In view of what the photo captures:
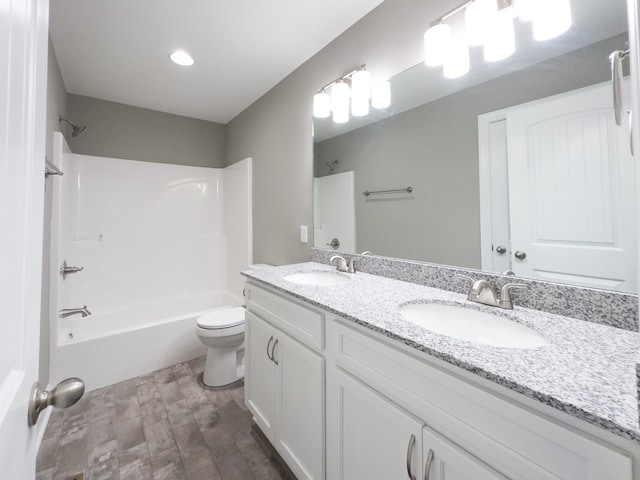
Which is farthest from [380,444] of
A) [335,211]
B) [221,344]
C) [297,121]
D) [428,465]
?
[297,121]

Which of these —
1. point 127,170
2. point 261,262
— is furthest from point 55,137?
point 261,262

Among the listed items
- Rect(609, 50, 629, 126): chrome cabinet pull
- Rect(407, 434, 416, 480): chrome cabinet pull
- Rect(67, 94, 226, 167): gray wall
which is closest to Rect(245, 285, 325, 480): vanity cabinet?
Rect(407, 434, 416, 480): chrome cabinet pull

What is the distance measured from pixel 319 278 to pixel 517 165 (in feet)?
3.64

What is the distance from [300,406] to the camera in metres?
1.16

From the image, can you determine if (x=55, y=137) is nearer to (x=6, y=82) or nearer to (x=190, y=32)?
(x=190, y=32)

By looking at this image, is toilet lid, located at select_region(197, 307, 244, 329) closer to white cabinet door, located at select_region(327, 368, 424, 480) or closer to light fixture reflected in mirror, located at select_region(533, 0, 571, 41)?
white cabinet door, located at select_region(327, 368, 424, 480)

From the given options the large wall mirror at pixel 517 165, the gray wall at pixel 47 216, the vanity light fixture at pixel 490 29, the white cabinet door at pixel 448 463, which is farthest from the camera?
the gray wall at pixel 47 216

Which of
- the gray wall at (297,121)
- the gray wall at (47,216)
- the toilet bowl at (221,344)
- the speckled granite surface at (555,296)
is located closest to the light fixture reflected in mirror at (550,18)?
the gray wall at (297,121)

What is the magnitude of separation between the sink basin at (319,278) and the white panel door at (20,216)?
45.0 inches

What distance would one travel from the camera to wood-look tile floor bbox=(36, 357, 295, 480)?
1.35 m

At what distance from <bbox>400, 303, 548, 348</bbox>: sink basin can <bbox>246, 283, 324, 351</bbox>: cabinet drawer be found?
33 cm

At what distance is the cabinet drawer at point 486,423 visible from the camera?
1.57 feet

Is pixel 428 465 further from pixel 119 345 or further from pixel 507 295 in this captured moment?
pixel 119 345

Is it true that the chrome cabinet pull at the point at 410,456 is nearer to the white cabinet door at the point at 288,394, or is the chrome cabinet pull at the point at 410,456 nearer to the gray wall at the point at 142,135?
the white cabinet door at the point at 288,394
